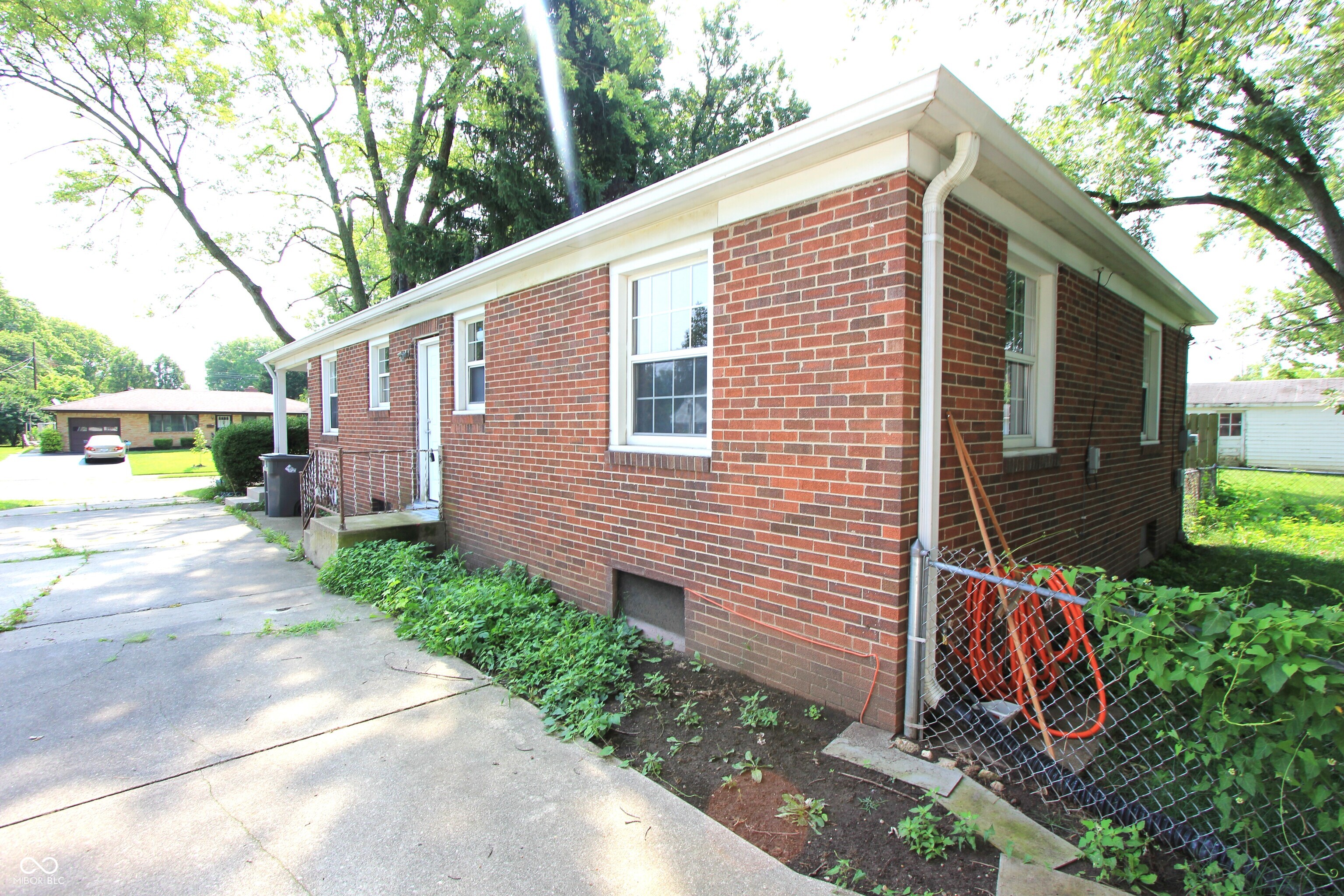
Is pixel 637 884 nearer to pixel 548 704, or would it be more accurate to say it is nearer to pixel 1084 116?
pixel 548 704

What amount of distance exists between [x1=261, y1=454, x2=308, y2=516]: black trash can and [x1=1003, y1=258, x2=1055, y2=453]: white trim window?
11.6 metres

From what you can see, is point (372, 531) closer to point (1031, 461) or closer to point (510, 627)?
point (510, 627)

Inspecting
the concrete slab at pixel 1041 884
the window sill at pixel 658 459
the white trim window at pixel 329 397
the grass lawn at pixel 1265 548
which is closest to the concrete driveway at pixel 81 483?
the white trim window at pixel 329 397

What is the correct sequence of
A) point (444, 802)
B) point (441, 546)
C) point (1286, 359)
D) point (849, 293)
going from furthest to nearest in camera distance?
1. point (1286, 359)
2. point (441, 546)
3. point (849, 293)
4. point (444, 802)

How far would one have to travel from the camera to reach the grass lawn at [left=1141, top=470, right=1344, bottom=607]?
20.4ft

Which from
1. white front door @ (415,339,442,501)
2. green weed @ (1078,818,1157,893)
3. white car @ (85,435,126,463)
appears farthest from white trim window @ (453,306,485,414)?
white car @ (85,435,126,463)

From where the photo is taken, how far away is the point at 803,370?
11.3 feet

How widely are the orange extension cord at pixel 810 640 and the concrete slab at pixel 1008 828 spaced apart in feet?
1.91

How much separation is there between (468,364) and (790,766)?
5722mm

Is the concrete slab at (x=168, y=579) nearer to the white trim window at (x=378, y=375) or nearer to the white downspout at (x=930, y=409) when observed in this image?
the white trim window at (x=378, y=375)

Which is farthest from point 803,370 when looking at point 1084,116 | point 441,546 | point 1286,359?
point 1286,359

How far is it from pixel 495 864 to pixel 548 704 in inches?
50.9

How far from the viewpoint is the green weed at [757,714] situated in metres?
3.26

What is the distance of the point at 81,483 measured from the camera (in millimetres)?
19250
